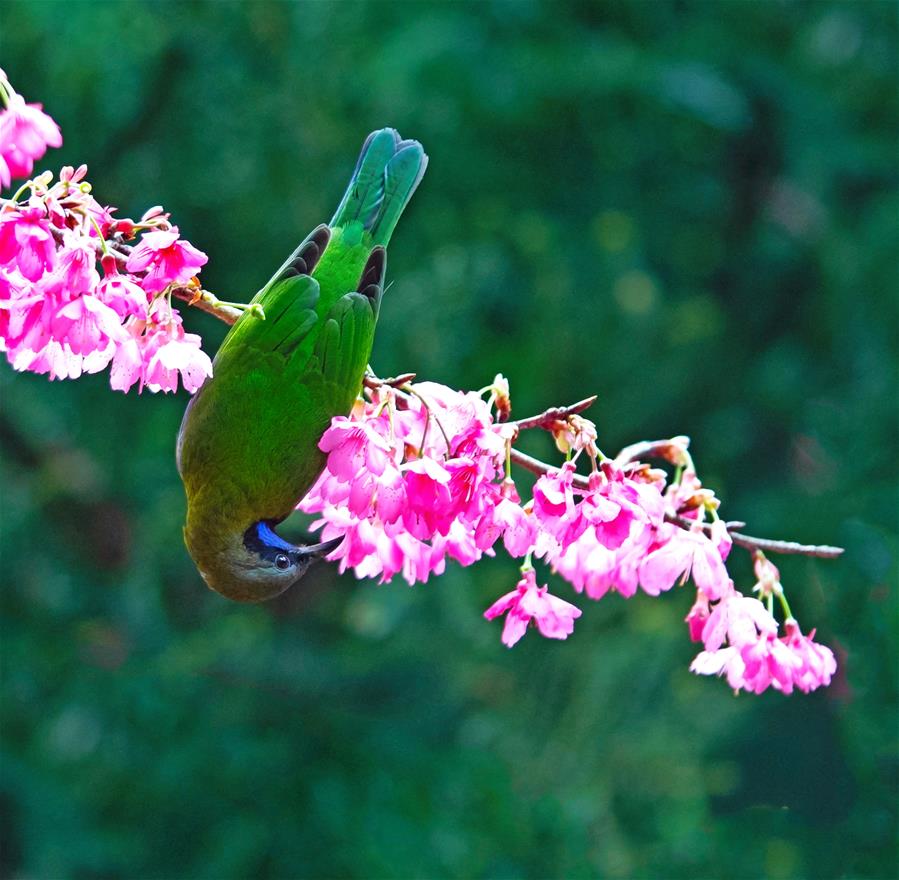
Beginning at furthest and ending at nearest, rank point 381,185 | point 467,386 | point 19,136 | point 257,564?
1. point 467,386
2. point 381,185
3. point 257,564
4. point 19,136

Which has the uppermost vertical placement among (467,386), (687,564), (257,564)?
(467,386)

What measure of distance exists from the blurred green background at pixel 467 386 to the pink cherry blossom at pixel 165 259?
2.92 meters

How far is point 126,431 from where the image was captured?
4.96m

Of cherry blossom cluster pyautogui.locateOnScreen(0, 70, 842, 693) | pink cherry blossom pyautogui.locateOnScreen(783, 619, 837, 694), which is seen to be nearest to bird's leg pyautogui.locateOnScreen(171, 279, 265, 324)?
cherry blossom cluster pyautogui.locateOnScreen(0, 70, 842, 693)

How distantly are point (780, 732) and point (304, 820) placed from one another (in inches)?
72.8

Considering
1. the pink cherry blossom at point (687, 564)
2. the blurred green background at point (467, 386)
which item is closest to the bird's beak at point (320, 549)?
the pink cherry blossom at point (687, 564)

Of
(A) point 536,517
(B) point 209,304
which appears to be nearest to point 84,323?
(B) point 209,304

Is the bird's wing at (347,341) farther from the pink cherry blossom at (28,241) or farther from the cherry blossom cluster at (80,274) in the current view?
the pink cherry blossom at (28,241)

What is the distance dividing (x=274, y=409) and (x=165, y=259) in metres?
0.31

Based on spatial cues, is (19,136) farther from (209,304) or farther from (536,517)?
(536,517)

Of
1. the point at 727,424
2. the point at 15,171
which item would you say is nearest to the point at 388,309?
the point at 727,424

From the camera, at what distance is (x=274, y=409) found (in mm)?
1625

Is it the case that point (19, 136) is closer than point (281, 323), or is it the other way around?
point (19, 136)

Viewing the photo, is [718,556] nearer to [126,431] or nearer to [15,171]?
[15,171]
